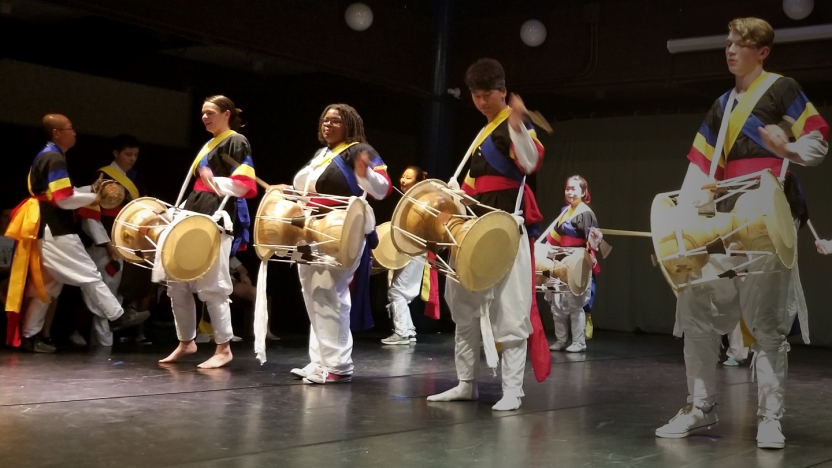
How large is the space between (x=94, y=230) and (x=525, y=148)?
373 centimetres

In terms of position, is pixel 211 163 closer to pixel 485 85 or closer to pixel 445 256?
pixel 485 85

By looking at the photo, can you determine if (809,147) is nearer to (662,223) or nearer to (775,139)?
(775,139)

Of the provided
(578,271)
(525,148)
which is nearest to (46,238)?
(525,148)

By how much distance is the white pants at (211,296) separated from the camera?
197 inches

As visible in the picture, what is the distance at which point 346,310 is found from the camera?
4680 mm

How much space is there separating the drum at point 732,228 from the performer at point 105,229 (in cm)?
425

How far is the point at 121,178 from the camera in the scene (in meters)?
6.47

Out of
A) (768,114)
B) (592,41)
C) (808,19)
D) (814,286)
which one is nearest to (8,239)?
(592,41)

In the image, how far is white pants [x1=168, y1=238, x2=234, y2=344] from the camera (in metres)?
5.01

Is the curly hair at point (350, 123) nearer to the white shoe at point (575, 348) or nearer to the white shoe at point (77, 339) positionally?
the white shoe at point (77, 339)

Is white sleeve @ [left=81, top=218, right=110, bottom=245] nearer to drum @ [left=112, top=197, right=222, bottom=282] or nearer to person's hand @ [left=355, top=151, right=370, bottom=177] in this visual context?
drum @ [left=112, top=197, right=222, bottom=282]

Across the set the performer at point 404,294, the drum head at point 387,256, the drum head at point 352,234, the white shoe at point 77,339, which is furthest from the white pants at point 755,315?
the white shoe at point 77,339

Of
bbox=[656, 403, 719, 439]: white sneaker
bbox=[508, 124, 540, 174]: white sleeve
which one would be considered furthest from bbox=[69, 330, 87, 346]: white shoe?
bbox=[656, 403, 719, 439]: white sneaker

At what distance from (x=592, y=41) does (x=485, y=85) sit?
13.8ft
